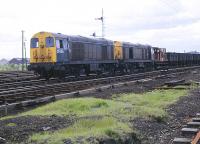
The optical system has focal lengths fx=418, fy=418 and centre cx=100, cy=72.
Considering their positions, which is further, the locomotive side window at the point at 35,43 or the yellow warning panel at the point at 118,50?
the yellow warning panel at the point at 118,50

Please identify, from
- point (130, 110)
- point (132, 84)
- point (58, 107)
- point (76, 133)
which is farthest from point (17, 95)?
point (132, 84)

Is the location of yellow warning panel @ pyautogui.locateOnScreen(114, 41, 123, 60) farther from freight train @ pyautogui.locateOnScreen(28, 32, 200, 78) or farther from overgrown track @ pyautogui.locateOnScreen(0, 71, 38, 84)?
overgrown track @ pyautogui.locateOnScreen(0, 71, 38, 84)

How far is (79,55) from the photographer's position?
31969 mm

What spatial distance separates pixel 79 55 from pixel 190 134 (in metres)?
22.4

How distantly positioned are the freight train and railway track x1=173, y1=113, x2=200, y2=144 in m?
18.4

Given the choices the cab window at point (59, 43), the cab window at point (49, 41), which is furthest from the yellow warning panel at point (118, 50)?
the cab window at point (49, 41)

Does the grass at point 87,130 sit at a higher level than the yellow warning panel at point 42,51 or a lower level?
A: lower

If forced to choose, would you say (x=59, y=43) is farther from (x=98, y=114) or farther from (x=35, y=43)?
(x=98, y=114)

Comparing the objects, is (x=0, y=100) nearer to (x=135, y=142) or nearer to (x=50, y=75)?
(x=135, y=142)

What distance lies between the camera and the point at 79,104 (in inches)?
523

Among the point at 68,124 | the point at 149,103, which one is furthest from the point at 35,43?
the point at 68,124

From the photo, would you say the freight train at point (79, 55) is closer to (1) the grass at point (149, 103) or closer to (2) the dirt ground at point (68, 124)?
(1) the grass at point (149, 103)

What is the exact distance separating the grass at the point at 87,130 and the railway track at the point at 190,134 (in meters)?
1.28

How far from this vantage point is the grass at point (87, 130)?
8571mm
